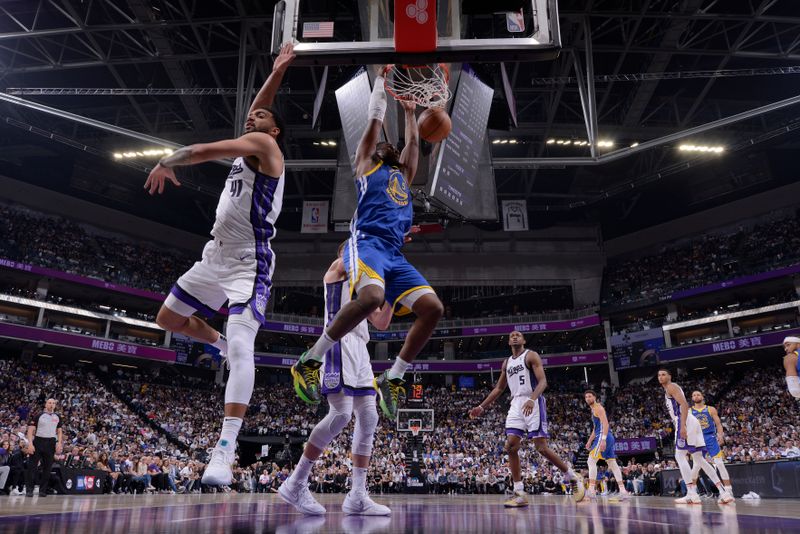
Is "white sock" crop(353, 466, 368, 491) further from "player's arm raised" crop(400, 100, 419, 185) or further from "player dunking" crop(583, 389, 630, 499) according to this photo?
"player dunking" crop(583, 389, 630, 499)

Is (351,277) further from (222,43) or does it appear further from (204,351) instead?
(204,351)

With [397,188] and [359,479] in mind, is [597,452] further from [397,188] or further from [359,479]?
[397,188]

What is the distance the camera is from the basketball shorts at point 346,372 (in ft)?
14.5

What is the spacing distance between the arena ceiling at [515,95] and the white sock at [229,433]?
1422 centimetres

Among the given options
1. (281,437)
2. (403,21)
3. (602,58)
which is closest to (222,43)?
(602,58)

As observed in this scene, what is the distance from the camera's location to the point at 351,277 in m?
3.68

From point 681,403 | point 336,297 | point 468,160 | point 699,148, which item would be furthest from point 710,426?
point 699,148

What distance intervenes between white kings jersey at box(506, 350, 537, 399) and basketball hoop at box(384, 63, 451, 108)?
3395 mm

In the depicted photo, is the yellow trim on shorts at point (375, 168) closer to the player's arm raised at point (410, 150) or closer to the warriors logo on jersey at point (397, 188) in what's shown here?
the warriors logo on jersey at point (397, 188)

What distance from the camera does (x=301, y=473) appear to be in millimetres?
4082

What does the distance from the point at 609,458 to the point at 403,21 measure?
874 cm

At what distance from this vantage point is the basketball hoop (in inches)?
240

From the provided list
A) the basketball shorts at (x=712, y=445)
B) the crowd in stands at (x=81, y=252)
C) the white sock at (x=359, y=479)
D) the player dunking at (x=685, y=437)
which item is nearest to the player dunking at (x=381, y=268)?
the white sock at (x=359, y=479)

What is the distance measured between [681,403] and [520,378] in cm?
265
